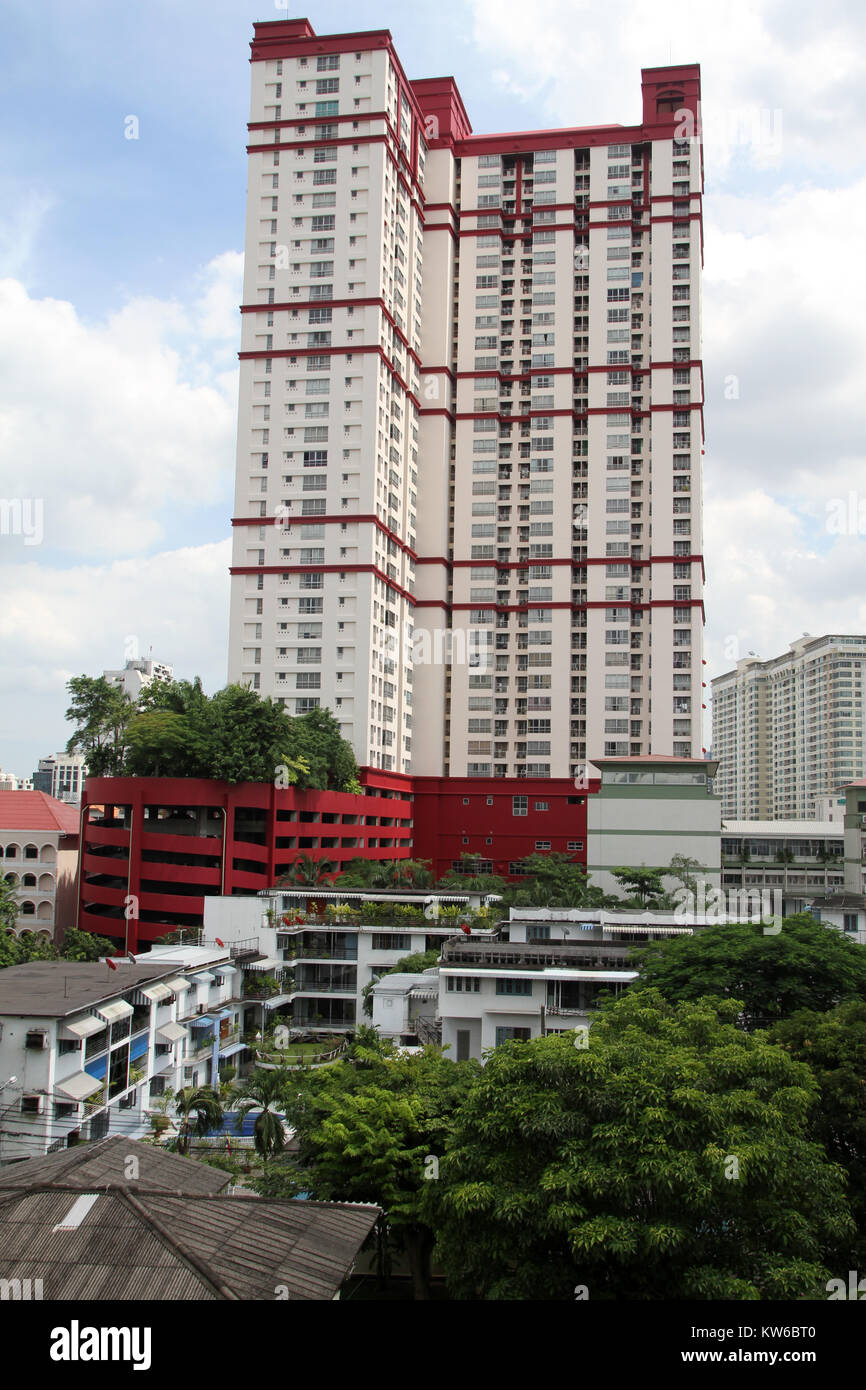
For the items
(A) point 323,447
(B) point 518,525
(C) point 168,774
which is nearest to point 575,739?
(B) point 518,525

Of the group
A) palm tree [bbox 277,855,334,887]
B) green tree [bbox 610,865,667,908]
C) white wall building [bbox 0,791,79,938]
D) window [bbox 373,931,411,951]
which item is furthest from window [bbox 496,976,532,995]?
white wall building [bbox 0,791,79,938]

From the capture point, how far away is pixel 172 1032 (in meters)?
30.5

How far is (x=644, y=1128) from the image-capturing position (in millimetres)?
13055

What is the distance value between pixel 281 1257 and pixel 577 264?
77.1 meters

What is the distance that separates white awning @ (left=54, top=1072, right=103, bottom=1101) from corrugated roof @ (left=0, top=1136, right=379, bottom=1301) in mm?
10418

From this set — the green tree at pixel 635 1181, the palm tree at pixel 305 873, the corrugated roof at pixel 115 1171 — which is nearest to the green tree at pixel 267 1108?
the corrugated roof at pixel 115 1171

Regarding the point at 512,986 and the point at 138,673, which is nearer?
the point at 512,986

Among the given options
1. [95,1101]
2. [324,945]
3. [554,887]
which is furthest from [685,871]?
[95,1101]

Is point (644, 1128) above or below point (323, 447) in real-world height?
below

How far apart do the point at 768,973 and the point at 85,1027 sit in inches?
701

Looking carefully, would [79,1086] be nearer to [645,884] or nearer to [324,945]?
[324,945]

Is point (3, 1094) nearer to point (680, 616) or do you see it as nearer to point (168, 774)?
point (168, 774)

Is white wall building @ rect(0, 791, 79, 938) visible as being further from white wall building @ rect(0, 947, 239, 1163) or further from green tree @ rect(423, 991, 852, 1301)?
green tree @ rect(423, 991, 852, 1301)

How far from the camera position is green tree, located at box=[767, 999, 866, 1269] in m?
16.3
